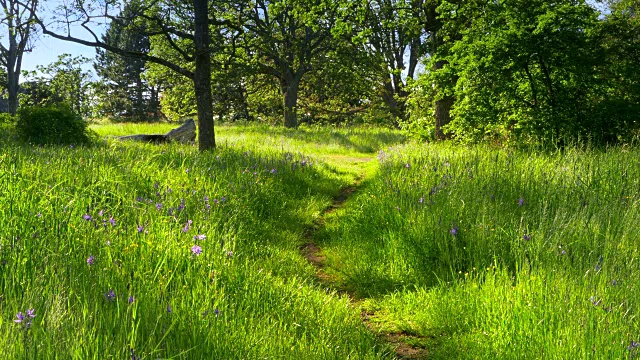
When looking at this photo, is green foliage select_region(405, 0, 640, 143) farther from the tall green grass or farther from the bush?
the bush

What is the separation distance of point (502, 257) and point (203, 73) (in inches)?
312

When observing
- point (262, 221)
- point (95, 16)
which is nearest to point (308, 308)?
point (262, 221)

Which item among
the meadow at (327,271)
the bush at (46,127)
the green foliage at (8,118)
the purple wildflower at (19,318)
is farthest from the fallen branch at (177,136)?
the purple wildflower at (19,318)

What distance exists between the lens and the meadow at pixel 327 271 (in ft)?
7.68

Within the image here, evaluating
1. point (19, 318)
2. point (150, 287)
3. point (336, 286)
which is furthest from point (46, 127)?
point (19, 318)

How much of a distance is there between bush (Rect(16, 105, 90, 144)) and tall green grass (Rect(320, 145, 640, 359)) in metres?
9.26

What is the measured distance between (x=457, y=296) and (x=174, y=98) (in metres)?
25.3

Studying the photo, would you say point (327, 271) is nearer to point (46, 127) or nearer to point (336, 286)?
point (336, 286)

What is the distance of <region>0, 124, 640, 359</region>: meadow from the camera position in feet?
7.68

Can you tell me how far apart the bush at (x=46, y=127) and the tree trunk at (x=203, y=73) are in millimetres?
4390

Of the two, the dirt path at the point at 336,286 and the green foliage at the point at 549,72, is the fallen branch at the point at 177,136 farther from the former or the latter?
the green foliage at the point at 549,72

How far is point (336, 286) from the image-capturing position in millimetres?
4418

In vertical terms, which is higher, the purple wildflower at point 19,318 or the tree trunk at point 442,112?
the tree trunk at point 442,112

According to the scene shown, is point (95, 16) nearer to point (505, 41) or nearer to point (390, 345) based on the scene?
point (505, 41)
